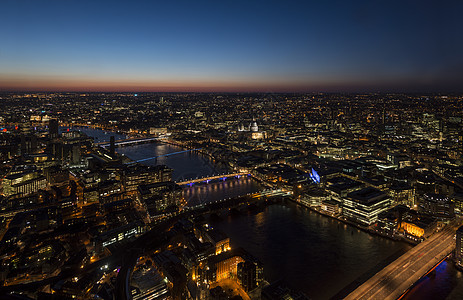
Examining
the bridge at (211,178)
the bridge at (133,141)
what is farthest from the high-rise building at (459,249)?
the bridge at (133,141)

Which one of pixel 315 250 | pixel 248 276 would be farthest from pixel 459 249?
pixel 248 276

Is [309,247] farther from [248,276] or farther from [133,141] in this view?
[133,141]

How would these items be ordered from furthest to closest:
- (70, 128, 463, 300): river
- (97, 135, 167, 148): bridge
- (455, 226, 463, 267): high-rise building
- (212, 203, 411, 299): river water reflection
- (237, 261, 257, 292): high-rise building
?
(97, 135, 167, 148): bridge
(455, 226, 463, 267): high-rise building
(212, 203, 411, 299): river water reflection
(70, 128, 463, 300): river
(237, 261, 257, 292): high-rise building

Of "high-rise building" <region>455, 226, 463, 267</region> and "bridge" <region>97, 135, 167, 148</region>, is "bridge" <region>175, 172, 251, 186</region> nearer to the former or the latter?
"high-rise building" <region>455, 226, 463, 267</region>

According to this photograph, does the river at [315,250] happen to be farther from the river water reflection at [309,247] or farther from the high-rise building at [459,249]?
the high-rise building at [459,249]

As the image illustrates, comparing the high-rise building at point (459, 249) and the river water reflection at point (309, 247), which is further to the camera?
the high-rise building at point (459, 249)

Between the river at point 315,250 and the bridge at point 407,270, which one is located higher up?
the bridge at point 407,270

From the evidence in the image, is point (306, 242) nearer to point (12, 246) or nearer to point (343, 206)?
point (343, 206)

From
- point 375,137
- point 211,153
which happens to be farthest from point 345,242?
point 375,137

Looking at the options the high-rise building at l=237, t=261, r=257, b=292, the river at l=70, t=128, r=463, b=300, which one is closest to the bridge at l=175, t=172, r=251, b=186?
Result: the river at l=70, t=128, r=463, b=300
